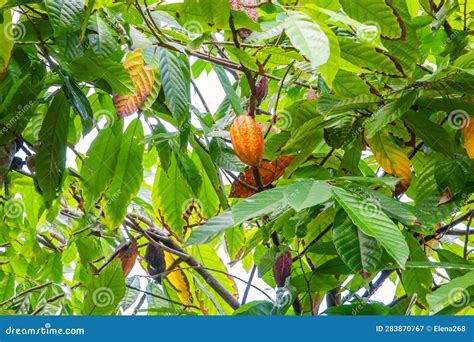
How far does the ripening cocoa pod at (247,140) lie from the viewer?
1163 mm

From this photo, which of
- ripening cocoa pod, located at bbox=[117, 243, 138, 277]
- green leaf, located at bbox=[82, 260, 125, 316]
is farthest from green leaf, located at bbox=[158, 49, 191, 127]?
ripening cocoa pod, located at bbox=[117, 243, 138, 277]

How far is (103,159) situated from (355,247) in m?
0.57

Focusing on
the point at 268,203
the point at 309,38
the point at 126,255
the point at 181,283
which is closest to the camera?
the point at 309,38

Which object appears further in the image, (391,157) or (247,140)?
(391,157)

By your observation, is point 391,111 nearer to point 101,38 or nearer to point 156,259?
point 101,38

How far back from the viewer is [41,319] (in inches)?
50.2

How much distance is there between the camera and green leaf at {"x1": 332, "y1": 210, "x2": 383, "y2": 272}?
1039mm

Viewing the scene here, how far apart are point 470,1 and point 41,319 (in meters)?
0.96

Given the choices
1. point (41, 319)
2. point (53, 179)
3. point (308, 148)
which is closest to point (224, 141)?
point (308, 148)

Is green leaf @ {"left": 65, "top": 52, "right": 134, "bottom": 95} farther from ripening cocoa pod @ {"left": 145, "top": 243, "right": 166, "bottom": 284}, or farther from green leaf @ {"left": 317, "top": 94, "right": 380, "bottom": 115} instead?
ripening cocoa pod @ {"left": 145, "top": 243, "right": 166, "bottom": 284}

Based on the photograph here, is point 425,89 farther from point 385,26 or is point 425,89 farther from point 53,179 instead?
point 53,179

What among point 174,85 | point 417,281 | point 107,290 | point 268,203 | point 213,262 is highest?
point 174,85

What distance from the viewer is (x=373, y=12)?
43.6 inches

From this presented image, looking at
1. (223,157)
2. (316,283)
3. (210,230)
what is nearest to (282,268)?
(316,283)
